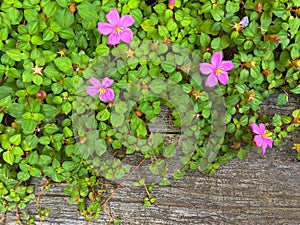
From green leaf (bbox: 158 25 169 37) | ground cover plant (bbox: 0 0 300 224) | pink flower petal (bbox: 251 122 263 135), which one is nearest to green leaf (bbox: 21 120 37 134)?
ground cover plant (bbox: 0 0 300 224)

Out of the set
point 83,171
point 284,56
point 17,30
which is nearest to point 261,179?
point 284,56

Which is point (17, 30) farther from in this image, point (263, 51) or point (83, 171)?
point (263, 51)

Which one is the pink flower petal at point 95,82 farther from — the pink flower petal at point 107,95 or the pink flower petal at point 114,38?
the pink flower petal at point 114,38

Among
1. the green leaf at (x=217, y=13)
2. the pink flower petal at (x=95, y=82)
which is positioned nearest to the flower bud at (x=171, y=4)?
the green leaf at (x=217, y=13)

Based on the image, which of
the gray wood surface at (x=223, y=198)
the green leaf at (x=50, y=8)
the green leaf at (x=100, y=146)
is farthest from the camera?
the gray wood surface at (x=223, y=198)

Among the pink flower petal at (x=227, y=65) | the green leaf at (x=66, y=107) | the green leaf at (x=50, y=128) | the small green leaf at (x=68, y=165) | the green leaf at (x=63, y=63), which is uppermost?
the pink flower petal at (x=227, y=65)

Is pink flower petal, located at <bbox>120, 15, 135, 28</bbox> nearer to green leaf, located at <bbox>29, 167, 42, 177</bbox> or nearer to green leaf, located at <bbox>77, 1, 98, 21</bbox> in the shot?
green leaf, located at <bbox>77, 1, 98, 21</bbox>
